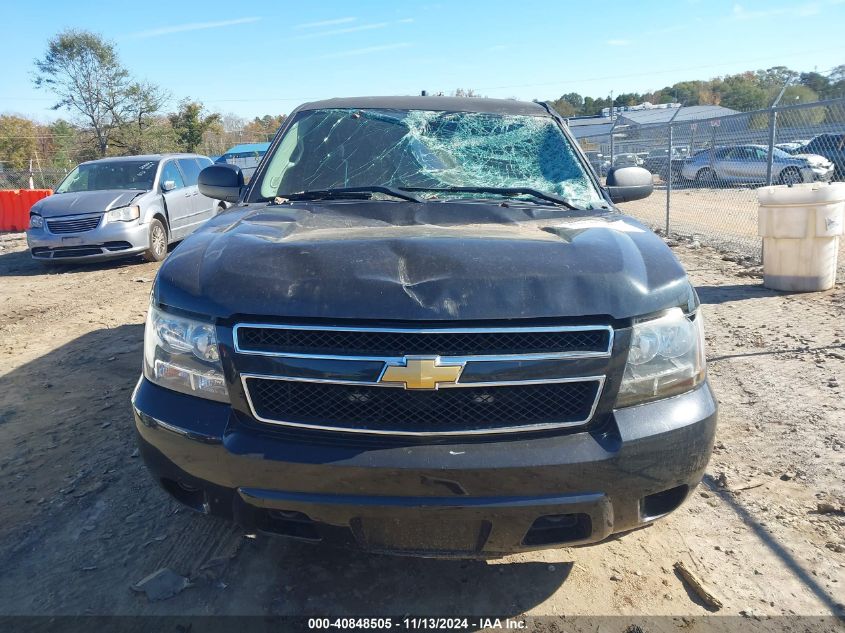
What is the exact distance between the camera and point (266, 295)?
2.01m

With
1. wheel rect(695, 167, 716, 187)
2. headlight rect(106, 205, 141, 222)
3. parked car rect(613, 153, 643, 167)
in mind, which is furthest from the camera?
parked car rect(613, 153, 643, 167)

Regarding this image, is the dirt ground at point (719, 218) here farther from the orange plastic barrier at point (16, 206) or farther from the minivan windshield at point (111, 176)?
the orange plastic barrier at point (16, 206)

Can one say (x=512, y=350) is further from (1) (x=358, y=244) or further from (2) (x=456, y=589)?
(2) (x=456, y=589)

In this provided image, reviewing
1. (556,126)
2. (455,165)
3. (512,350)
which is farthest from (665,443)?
(556,126)

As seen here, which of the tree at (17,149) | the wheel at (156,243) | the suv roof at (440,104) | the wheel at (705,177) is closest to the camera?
the suv roof at (440,104)

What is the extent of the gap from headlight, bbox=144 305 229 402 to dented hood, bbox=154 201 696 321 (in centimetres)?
7

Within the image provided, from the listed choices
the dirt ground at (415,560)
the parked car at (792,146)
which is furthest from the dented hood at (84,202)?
the parked car at (792,146)

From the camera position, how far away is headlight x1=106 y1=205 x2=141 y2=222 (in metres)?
9.59

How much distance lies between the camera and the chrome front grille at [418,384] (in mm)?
1927

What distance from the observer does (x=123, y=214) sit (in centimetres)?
966

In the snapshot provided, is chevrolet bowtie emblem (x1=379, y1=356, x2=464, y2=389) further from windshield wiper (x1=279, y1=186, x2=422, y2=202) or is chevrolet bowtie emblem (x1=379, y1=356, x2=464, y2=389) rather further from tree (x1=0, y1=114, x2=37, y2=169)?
tree (x1=0, y1=114, x2=37, y2=169)

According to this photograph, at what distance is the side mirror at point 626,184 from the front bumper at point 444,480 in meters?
1.99

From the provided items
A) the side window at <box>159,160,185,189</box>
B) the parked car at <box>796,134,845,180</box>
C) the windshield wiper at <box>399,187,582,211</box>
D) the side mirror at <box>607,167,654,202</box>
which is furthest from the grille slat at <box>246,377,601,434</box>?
the side window at <box>159,160,185,189</box>

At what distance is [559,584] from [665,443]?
84 cm
